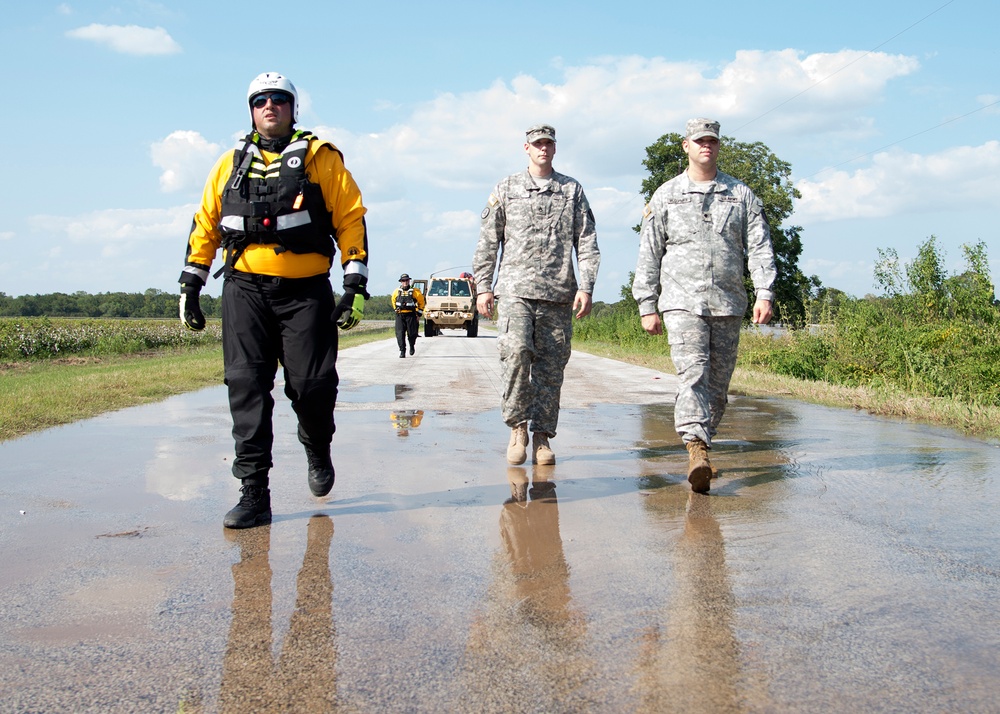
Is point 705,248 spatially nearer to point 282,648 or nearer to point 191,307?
point 191,307

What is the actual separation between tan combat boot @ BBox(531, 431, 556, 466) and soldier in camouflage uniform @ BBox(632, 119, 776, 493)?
3.19 feet

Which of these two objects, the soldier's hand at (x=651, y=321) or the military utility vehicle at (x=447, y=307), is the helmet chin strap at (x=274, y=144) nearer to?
the soldier's hand at (x=651, y=321)

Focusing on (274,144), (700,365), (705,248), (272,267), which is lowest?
(700,365)

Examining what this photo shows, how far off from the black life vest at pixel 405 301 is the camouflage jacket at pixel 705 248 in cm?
1497

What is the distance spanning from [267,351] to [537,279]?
83.2 inches

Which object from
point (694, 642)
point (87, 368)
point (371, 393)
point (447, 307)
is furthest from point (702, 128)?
point (447, 307)

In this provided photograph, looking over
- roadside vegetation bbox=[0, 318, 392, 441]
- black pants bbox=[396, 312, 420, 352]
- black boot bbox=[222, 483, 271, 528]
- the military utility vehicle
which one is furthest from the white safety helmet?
the military utility vehicle

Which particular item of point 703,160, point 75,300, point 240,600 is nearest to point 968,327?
point 703,160

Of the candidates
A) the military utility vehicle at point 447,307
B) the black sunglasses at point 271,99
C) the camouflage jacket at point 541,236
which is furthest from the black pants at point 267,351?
the military utility vehicle at point 447,307

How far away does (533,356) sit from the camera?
6.05 meters

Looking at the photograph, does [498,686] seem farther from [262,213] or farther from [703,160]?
[703,160]

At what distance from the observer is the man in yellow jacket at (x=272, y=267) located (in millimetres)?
4379

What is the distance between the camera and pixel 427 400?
10.4 m

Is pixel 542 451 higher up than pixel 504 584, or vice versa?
pixel 542 451
